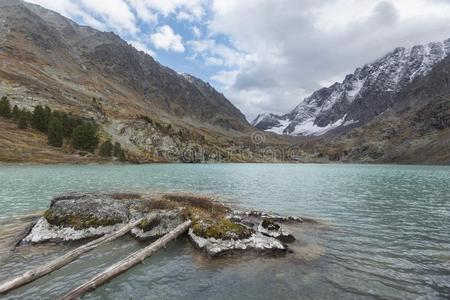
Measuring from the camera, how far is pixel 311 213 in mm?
36031

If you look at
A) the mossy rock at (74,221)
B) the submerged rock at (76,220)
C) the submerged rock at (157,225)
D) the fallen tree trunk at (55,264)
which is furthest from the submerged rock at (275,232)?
the mossy rock at (74,221)

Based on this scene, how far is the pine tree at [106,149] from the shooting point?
15045 cm

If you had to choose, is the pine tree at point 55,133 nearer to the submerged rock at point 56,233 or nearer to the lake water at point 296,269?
the submerged rock at point 56,233

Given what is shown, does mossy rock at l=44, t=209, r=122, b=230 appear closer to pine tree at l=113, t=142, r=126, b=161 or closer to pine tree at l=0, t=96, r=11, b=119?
pine tree at l=113, t=142, r=126, b=161

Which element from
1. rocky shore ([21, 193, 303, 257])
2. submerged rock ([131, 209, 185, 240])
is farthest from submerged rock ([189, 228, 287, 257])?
submerged rock ([131, 209, 185, 240])

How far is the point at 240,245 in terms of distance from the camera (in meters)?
20.8

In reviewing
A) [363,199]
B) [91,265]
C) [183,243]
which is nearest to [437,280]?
[183,243]

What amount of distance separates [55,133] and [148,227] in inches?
5331

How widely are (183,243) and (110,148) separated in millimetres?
142816

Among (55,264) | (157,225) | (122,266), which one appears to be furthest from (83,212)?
(122,266)

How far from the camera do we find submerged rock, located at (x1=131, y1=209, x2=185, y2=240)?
77.6 ft

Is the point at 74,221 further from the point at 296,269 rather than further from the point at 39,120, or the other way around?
the point at 39,120

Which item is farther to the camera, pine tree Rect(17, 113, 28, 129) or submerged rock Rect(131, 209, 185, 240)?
pine tree Rect(17, 113, 28, 129)

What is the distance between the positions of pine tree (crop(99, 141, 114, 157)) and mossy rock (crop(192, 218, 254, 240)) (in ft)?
456
